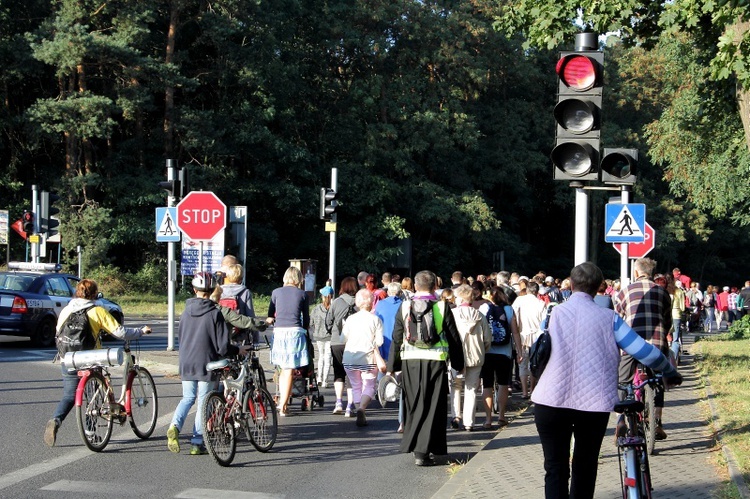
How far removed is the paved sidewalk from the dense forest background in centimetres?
2045

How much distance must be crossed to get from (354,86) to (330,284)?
2932 centimetres

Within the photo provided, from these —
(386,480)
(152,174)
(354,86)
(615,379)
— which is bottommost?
(386,480)

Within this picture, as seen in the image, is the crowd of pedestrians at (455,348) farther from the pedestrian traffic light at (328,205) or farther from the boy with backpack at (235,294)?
the pedestrian traffic light at (328,205)

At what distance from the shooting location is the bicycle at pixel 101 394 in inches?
384

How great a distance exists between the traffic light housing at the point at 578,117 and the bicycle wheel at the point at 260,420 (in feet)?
12.0

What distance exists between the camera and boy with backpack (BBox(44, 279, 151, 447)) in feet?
32.8

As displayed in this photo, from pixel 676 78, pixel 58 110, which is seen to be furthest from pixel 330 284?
pixel 58 110

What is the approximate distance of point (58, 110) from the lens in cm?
3791

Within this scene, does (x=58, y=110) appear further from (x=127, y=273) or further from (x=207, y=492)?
(x=207, y=492)

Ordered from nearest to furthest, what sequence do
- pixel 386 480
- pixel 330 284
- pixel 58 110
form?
pixel 386 480 < pixel 330 284 < pixel 58 110

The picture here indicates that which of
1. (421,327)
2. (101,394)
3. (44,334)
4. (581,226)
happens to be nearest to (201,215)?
(101,394)

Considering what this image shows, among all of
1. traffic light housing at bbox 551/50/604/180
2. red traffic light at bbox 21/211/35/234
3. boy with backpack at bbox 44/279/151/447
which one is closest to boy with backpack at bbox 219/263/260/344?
boy with backpack at bbox 44/279/151/447

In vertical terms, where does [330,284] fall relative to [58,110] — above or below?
below

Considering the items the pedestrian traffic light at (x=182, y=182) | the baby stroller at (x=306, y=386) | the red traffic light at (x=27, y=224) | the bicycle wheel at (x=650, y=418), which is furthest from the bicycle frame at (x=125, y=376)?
the red traffic light at (x=27, y=224)
